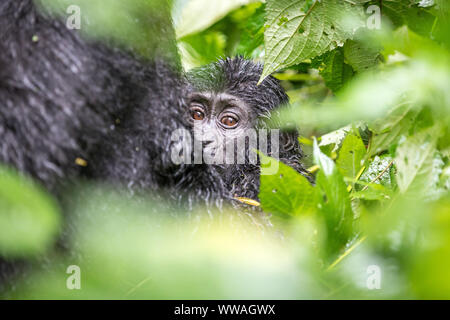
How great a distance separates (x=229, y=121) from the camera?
6.57 feet

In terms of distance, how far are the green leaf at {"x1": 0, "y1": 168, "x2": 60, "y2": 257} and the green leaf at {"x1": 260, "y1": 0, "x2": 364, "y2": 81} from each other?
1.97ft

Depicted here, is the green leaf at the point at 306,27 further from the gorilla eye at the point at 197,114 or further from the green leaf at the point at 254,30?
the gorilla eye at the point at 197,114

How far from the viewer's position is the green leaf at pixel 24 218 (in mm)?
584

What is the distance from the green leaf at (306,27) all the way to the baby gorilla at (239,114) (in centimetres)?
70

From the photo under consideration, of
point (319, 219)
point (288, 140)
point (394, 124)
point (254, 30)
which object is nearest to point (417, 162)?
point (394, 124)

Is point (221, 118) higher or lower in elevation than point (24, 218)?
higher

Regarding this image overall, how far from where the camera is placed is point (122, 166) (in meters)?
0.86

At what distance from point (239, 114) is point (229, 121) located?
A: 54mm

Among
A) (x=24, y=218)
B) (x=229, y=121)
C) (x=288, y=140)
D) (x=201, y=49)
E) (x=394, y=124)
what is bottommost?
(x=24, y=218)

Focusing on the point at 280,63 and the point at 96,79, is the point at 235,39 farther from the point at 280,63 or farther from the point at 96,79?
the point at 96,79

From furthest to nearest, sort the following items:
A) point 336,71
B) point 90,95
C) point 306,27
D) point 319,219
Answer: point 336,71
point 306,27
point 90,95
point 319,219

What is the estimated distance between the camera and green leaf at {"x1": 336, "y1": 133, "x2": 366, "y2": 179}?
980 millimetres

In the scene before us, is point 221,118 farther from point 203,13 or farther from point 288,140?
point 203,13
